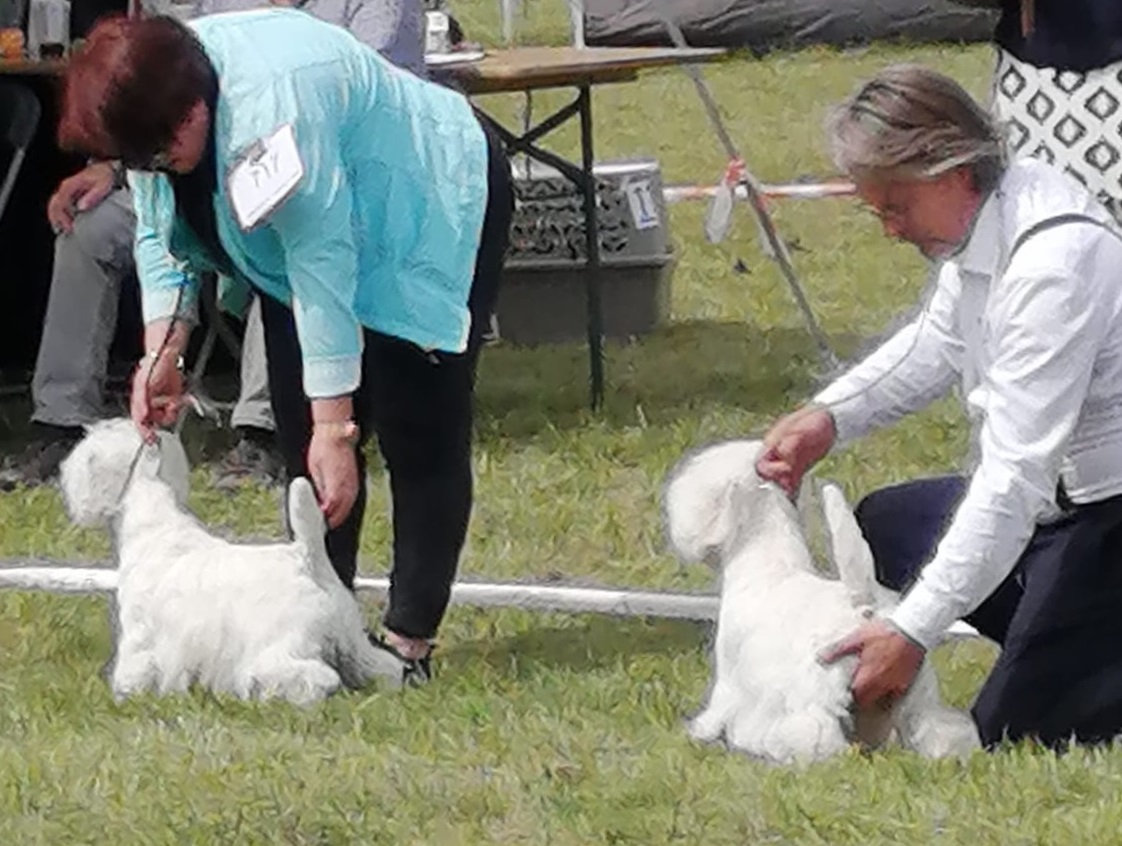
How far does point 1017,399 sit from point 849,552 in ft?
1.06

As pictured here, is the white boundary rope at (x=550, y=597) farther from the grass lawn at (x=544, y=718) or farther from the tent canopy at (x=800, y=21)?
the tent canopy at (x=800, y=21)

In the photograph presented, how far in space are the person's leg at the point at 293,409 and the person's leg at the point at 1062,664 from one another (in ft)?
3.74

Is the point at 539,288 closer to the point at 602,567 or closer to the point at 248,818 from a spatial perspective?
the point at 602,567

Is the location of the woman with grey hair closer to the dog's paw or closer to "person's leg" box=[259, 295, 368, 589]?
the dog's paw

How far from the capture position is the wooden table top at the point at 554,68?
19.7ft

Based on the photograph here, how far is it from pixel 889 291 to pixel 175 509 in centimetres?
434

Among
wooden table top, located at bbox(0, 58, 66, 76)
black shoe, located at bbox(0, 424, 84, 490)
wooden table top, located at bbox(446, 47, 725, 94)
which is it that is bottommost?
black shoe, located at bbox(0, 424, 84, 490)

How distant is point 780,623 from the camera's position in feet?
10.8

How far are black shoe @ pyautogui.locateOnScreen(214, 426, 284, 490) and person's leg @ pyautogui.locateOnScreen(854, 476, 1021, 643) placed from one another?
2231 mm

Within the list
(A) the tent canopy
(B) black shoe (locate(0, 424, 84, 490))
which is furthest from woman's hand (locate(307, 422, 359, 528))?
(A) the tent canopy

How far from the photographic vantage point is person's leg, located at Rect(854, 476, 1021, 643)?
3656 millimetres

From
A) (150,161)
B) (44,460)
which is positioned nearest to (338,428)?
(150,161)

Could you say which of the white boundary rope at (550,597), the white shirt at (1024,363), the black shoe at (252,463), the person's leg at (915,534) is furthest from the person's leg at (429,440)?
A: the black shoe at (252,463)

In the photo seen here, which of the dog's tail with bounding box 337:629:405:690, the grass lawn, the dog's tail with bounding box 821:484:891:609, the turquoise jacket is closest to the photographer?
→ the grass lawn
